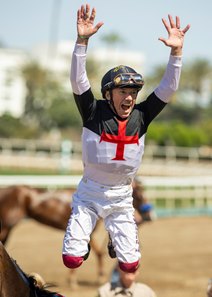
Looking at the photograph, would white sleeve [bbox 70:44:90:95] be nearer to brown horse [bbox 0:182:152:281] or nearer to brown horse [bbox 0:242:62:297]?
brown horse [bbox 0:242:62:297]

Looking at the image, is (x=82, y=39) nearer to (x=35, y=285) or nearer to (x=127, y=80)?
(x=127, y=80)

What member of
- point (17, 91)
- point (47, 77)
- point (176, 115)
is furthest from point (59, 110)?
point (17, 91)

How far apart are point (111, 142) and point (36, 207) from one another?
8945 mm

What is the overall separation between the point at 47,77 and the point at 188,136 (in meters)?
38.3

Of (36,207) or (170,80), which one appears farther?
(36,207)

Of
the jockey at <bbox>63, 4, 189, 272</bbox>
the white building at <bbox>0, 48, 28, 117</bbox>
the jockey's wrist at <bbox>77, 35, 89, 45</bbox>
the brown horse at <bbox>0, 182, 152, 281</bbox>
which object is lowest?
the white building at <bbox>0, 48, 28, 117</bbox>

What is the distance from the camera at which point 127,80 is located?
13.1 ft

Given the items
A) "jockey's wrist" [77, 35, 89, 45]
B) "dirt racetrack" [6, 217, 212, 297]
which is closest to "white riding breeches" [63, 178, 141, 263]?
"jockey's wrist" [77, 35, 89, 45]

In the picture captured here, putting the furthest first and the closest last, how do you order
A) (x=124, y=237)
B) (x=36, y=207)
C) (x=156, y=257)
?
(x=156, y=257)
(x=36, y=207)
(x=124, y=237)

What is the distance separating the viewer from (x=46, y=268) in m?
13.1

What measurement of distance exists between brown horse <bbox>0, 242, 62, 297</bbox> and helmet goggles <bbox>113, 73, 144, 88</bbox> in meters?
1.20

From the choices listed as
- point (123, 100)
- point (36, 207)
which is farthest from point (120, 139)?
point (36, 207)

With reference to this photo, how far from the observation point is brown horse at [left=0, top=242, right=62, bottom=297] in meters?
3.45

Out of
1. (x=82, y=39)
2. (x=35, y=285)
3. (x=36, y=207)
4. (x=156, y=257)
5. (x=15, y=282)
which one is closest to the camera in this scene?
(x=15, y=282)
